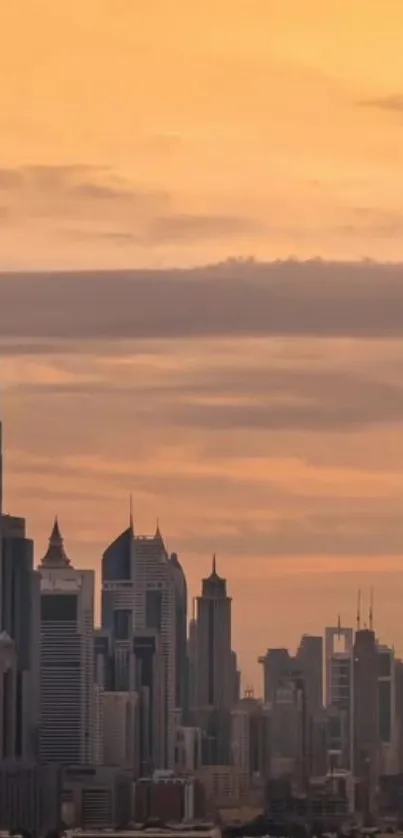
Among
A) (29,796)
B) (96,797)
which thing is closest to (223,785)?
(96,797)

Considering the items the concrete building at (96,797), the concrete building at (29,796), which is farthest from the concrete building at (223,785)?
the concrete building at (29,796)

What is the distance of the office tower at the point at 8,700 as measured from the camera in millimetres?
101812

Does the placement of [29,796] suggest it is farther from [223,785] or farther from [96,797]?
[223,785]

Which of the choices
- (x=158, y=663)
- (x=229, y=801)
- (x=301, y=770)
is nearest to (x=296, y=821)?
(x=229, y=801)

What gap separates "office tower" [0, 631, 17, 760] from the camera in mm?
101812

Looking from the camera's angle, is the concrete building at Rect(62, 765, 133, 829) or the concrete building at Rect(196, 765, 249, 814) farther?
the concrete building at Rect(196, 765, 249, 814)

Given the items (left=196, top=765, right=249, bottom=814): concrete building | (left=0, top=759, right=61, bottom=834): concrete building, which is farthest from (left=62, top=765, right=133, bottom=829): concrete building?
(left=196, top=765, right=249, bottom=814): concrete building

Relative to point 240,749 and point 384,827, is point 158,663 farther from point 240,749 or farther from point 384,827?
point 384,827

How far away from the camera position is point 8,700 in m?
104

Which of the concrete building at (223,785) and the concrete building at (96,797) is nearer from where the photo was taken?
the concrete building at (96,797)

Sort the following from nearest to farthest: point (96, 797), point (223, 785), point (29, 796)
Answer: point (96, 797)
point (29, 796)
point (223, 785)

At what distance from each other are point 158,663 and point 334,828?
62.8 ft

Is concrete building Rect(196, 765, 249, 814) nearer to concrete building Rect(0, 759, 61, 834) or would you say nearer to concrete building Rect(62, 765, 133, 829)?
concrete building Rect(62, 765, 133, 829)

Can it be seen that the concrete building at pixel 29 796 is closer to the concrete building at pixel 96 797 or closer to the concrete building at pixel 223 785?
the concrete building at pixel 96 797
